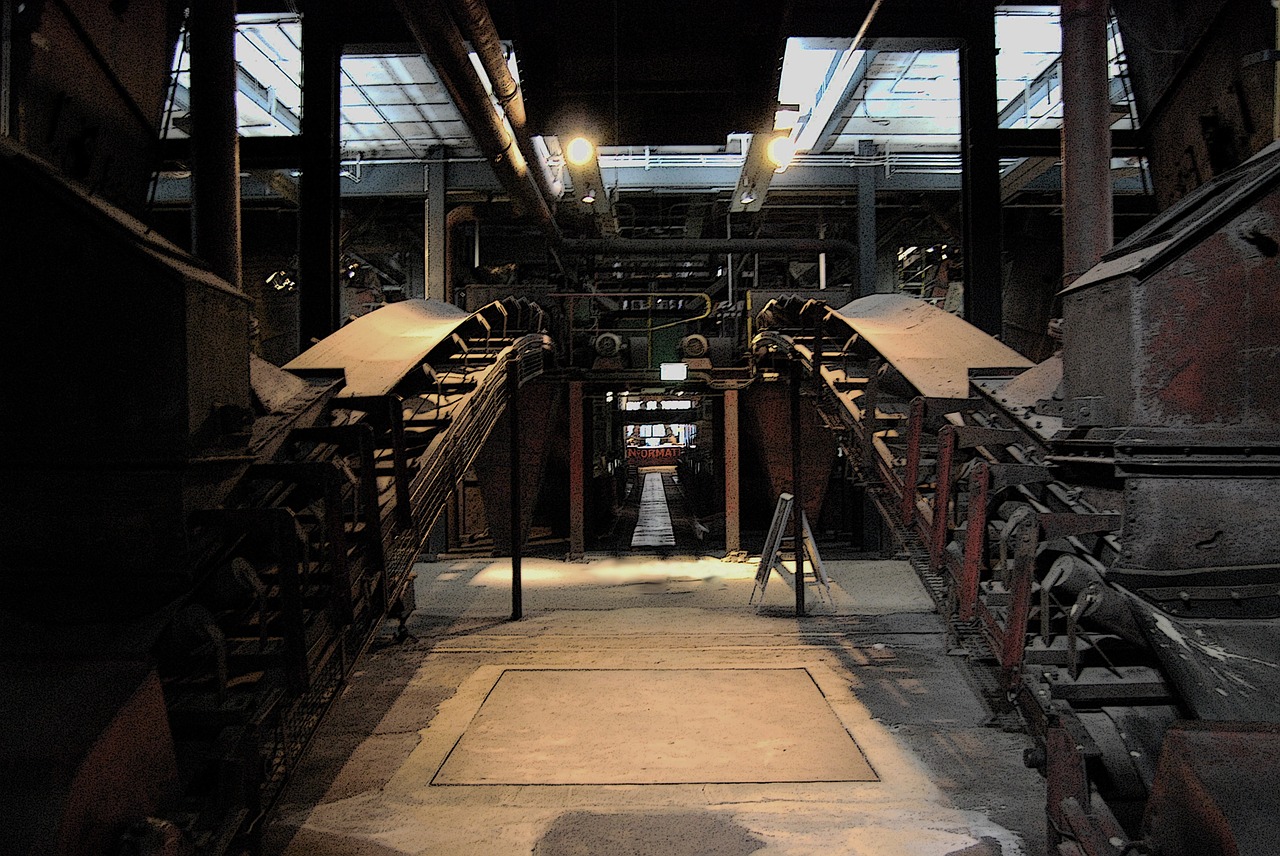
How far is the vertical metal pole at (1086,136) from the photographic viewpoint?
5.28m

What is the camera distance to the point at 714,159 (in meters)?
13.8

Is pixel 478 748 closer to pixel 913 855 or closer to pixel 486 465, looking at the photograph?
pixel 913 855

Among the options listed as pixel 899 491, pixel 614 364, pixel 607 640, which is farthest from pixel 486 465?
pixel 899 491

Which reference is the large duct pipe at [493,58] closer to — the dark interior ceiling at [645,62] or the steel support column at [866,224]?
the dark interior ceiling at [645,62]

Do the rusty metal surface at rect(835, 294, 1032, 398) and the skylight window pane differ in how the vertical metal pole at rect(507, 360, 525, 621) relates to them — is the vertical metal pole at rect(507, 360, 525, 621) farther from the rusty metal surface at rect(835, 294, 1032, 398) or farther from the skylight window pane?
the skylight window pane

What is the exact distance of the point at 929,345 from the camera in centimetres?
656

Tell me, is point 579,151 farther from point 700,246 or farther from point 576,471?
point 700,246

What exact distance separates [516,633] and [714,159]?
931 cm

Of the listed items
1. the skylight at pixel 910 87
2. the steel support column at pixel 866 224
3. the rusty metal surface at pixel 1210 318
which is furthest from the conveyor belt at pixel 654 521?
the rusty metal surface at pixel 1210 318

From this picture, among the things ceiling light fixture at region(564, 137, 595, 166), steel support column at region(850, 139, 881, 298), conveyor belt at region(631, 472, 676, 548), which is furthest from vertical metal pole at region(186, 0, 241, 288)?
steel support column at region(850, 139, 881, 298)

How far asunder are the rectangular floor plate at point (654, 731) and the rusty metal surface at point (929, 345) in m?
2.37

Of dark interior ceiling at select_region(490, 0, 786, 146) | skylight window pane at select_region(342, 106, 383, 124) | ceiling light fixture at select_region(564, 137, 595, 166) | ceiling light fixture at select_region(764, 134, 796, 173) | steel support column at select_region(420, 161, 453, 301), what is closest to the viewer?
dark interior ceiling at select_region(490, 0, 786, 146)

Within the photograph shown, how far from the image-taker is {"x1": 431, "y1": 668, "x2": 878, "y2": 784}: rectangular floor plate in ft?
13.9

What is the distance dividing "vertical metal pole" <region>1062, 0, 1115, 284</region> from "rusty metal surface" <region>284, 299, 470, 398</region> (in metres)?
4.86
